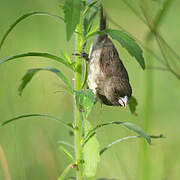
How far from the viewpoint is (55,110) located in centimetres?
450

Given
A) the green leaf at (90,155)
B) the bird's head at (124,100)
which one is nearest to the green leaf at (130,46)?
the bird's head at (124,100)

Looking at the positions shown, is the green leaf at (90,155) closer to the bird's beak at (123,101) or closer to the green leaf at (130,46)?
the bird's beak at (123,101)

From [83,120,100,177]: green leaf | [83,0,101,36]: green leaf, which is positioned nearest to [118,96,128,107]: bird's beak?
[83,120,100,177]: green leaf

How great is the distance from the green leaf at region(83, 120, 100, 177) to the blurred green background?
103 cm

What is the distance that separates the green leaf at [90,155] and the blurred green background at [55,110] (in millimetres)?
1030

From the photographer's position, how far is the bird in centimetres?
221

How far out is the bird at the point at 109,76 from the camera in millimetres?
2215

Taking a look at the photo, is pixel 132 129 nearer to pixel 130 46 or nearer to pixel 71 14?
pixel 130 46

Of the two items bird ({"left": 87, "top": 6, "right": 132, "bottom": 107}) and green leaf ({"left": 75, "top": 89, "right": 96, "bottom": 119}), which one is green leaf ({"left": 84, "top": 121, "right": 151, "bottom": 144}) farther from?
green leaf ({"left": 75, "top": 89, "right": 96, "bottom": 119})

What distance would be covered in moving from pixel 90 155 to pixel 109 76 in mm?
432

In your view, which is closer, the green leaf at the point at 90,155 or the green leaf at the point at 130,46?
the green leaf at the point at 130,46

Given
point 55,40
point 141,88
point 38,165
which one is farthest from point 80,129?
point 55,40

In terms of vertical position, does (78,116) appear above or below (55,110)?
above

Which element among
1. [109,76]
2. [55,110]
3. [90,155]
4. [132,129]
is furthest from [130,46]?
[55,110]
